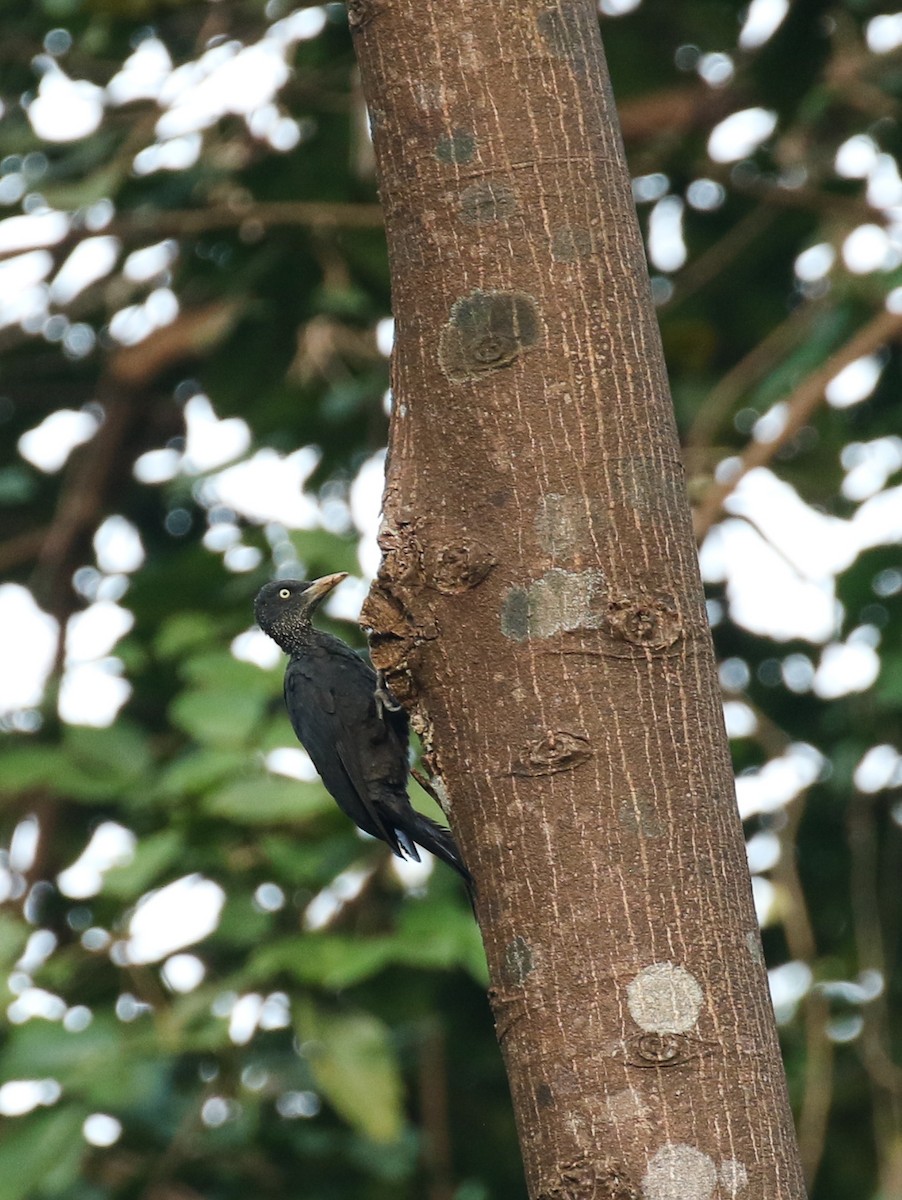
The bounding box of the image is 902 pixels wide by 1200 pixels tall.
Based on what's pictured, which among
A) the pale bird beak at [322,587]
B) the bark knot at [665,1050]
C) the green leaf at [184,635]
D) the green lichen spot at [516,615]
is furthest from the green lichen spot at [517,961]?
the green leaf at [184,635]

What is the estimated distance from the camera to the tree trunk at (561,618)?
1956mm

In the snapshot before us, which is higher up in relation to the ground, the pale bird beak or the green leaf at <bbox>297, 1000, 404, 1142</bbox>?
the pale bird beak

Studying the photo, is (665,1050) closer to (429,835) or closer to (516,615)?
(516,615)

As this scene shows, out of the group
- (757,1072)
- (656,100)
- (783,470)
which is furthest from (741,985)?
(656,100)

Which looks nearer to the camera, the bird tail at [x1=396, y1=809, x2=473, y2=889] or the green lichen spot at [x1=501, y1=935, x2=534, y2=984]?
the green lichen spot at [x1=501, y1=935, x2=534, y2=984]

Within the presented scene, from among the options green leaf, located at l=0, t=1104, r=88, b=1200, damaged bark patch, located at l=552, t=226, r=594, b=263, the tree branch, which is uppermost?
the tree branch

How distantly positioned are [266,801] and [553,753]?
254 cm

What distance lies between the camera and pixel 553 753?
82.1 inches

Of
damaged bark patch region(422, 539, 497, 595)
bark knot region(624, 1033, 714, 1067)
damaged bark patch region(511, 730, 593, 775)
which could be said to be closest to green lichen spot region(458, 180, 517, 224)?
damaged bark patch region(422, 539, 497, 595)

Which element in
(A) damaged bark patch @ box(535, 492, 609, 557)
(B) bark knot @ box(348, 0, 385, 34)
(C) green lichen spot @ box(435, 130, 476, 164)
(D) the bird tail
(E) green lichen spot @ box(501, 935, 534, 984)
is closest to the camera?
(E) green lichen spot @ box(501, 935, 534, 984)

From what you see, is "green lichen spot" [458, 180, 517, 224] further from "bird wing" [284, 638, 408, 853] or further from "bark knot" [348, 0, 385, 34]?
"bird wing" [284, 638, 408, 853]

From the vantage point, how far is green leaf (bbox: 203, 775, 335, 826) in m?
4.46

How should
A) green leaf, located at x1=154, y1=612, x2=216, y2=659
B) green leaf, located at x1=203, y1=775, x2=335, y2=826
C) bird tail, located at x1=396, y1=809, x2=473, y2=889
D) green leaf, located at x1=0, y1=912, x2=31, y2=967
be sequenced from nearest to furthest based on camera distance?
bird tail, located at x1=396, y1=809, x2=473, y2=889
green leaf, located at x1=203, y1=775, x2=335, y2=826
green leaf, located at x1=0, y1=912, x2=31, y2=967
green leaf, located at x1=154, y1=612, x2=216, y2=659

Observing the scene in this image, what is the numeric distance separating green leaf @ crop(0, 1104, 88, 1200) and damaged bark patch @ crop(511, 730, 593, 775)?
3.06 m
